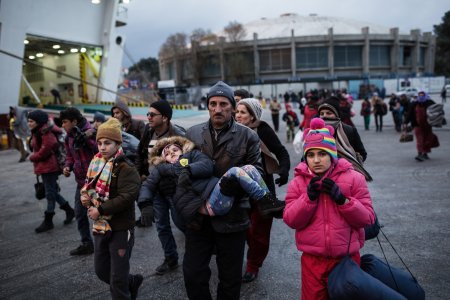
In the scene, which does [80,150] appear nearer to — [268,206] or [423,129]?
[268,206]

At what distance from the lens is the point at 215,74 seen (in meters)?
72.4

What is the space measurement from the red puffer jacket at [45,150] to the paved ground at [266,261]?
1.04m

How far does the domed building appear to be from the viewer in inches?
2655

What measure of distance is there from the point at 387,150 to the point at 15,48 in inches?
671

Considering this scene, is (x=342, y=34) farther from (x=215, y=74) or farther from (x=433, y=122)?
(x=433, y=122)

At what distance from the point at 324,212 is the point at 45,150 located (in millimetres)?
4526

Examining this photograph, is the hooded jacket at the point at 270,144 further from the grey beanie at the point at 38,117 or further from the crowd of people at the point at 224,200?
the grey beanie at the point at 38,117

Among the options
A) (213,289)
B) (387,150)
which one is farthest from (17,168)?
(387,150)

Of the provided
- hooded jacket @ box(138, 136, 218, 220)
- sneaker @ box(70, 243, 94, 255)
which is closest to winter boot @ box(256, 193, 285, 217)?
hooded jacket @ box(138, 136, 218, 220)

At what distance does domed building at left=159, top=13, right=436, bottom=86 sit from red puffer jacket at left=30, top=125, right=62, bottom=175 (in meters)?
61.2

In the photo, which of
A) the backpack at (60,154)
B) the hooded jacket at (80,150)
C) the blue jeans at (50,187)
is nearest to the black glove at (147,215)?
the hooded jacket at (80,150)

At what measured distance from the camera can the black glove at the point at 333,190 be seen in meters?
2.35

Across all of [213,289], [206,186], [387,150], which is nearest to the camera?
[206,186]

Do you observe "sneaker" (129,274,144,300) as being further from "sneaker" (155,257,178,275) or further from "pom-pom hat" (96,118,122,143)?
"pom-pom hat" (96,118,122,143)
